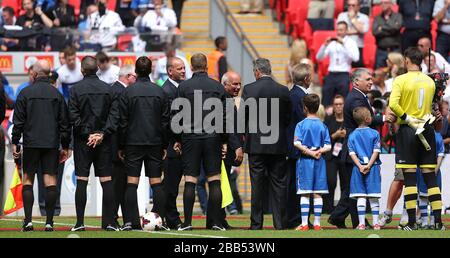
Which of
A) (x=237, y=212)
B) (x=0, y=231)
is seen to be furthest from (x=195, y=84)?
(x=237, y=212)

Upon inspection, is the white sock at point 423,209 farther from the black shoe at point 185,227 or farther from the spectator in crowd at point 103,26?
the spectator in crowd at point 103,26

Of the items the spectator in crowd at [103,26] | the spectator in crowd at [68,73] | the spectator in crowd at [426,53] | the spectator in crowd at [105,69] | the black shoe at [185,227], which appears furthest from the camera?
the spectator in crowd at [103,26]

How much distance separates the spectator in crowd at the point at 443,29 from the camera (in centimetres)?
2667

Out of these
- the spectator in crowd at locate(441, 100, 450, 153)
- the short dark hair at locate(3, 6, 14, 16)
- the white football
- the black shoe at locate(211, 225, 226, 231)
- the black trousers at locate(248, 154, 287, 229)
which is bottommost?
the black shoe at locate(211, 225, 226, 231)

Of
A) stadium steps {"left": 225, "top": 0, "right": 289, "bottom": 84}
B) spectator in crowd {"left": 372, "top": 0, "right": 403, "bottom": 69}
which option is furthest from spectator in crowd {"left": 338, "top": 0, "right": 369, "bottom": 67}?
stadium steps {"left": 225, "top": 0, "right": 289, "bottom": 84}

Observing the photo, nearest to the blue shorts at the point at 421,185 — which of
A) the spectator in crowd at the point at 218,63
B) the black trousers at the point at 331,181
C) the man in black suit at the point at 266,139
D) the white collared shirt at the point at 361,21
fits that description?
the man in black suit at the point at 266,139

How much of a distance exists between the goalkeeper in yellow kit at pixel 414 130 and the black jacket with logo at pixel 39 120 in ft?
14.2

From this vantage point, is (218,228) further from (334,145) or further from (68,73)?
(68,73)

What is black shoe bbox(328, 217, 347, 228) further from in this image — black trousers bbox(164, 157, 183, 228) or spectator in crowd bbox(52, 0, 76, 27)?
spectator in crowd bbox(52, 0, 76, 27)

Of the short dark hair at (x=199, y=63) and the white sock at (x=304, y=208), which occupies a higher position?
the short dark hair at (x=199, y=63)

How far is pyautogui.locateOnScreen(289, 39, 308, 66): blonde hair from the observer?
1054 inches

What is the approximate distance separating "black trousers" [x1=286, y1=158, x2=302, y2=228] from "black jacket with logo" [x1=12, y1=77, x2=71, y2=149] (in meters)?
3.14

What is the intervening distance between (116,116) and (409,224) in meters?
4.08

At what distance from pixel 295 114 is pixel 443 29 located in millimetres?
9199
